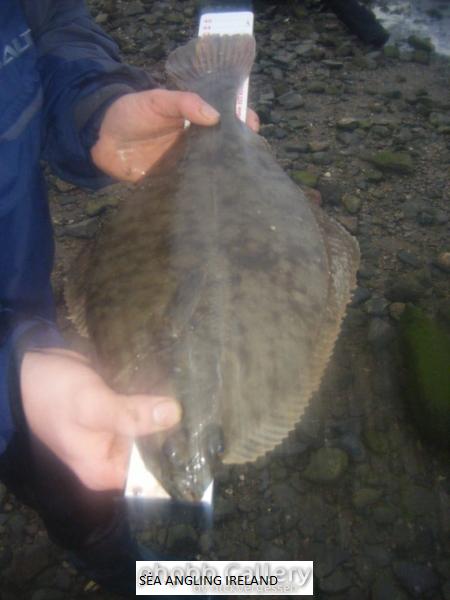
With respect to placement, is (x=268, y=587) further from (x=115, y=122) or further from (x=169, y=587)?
(x=115, y=122)

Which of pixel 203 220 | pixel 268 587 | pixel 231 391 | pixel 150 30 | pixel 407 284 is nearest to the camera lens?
pixel 231 391

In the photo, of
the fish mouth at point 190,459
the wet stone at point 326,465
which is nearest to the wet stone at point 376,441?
the wet stone at point 326,465

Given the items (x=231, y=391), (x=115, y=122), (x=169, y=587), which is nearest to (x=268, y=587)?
(x=169, y=587)

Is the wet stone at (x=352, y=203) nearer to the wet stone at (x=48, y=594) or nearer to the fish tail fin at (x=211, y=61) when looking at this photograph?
the fish tail fin at (x=211, y=61)

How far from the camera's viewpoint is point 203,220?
2.22 metres

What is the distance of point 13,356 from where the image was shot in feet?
5.88

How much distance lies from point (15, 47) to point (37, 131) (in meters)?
0.34

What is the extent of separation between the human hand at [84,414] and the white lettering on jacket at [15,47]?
1.21 m

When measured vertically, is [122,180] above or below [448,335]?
above

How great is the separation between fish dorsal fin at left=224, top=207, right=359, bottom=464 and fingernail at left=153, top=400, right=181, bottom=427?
260 mm

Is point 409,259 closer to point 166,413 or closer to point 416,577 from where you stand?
point 416,577

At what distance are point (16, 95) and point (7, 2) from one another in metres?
0.36

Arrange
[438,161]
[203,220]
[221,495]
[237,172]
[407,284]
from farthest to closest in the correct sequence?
[438,161] → [407,284] → [221,495] → [237,172] → [203,220]

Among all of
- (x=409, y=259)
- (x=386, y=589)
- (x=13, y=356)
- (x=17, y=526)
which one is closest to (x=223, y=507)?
(x=386, y=589)
